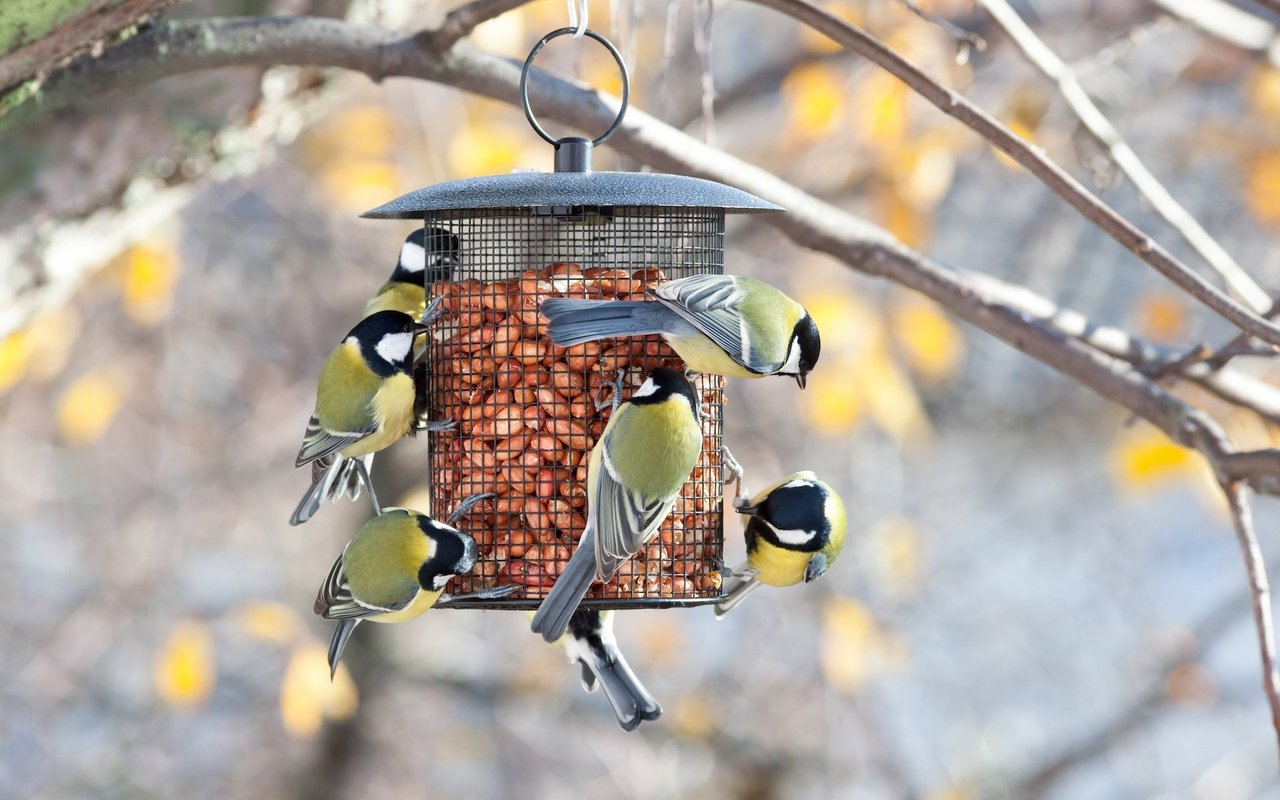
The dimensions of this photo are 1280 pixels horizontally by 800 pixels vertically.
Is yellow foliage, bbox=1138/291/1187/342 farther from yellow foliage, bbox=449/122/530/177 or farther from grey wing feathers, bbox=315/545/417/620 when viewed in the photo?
grey wing feathers, bbox=315/545/417/620

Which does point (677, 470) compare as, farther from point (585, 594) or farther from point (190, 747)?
point (190, 747)

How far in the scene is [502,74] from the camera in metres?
2.98

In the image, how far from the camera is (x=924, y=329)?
577cm

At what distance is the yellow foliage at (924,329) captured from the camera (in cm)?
574

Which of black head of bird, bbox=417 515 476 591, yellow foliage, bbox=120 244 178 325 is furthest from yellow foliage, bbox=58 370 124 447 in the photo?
black head of bird, bbox=417 515 476 591

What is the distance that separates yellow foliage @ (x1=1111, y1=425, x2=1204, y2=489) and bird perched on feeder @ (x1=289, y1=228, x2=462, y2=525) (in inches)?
120

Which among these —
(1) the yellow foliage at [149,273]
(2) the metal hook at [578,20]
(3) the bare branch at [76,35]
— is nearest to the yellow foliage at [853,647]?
(1) the yellow foliage at [149,273]

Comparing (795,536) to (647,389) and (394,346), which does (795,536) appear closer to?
(647,389)

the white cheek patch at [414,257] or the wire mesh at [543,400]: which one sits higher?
the white cheek patch at [414,257]

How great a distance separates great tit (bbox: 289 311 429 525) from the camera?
9.53 ft

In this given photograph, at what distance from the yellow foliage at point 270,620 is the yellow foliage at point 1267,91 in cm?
451

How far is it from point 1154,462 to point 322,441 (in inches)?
138

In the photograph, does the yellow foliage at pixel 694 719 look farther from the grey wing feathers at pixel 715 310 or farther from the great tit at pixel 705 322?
the grey wing feathers at pixel 715 310

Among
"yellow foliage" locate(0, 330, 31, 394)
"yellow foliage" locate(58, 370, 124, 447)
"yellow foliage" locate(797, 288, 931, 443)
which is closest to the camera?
"yellow foliage" locate(0, 330, 31, 394)
